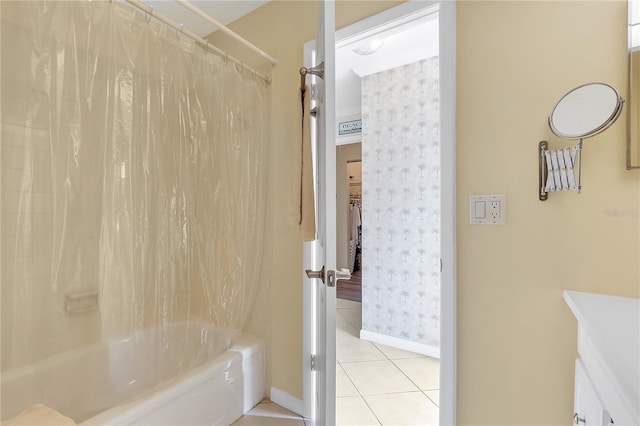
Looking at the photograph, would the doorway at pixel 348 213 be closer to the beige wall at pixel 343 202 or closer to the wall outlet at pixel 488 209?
the beige wall at pixel 343 202

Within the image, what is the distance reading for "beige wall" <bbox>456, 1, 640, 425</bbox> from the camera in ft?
3.09

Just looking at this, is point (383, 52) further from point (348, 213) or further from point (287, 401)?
point (348, 213)

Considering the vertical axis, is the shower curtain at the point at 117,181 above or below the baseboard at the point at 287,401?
above

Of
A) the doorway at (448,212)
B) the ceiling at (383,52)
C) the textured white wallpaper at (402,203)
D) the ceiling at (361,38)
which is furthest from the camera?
the textured white wallpaper at (402,203)

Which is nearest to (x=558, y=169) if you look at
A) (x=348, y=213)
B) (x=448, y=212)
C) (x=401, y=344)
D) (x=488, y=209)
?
(x=488, y=209)

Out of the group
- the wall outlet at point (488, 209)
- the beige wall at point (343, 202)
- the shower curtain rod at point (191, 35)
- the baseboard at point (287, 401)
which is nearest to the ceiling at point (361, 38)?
the shower curtain rod at point (191, 35)

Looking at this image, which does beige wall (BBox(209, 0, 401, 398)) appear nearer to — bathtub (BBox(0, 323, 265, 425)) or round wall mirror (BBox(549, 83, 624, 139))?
bathtub (BBox(0, 323, 265, 425))

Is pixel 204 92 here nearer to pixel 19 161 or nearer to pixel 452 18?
pixel 19 161

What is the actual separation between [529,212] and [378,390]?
1503 mm

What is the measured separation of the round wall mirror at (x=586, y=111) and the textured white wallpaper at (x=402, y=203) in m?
1.48

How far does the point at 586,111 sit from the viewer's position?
895 mm

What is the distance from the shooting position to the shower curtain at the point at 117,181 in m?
0.99

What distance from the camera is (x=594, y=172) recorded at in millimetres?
958

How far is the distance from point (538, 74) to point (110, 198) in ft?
5.72
